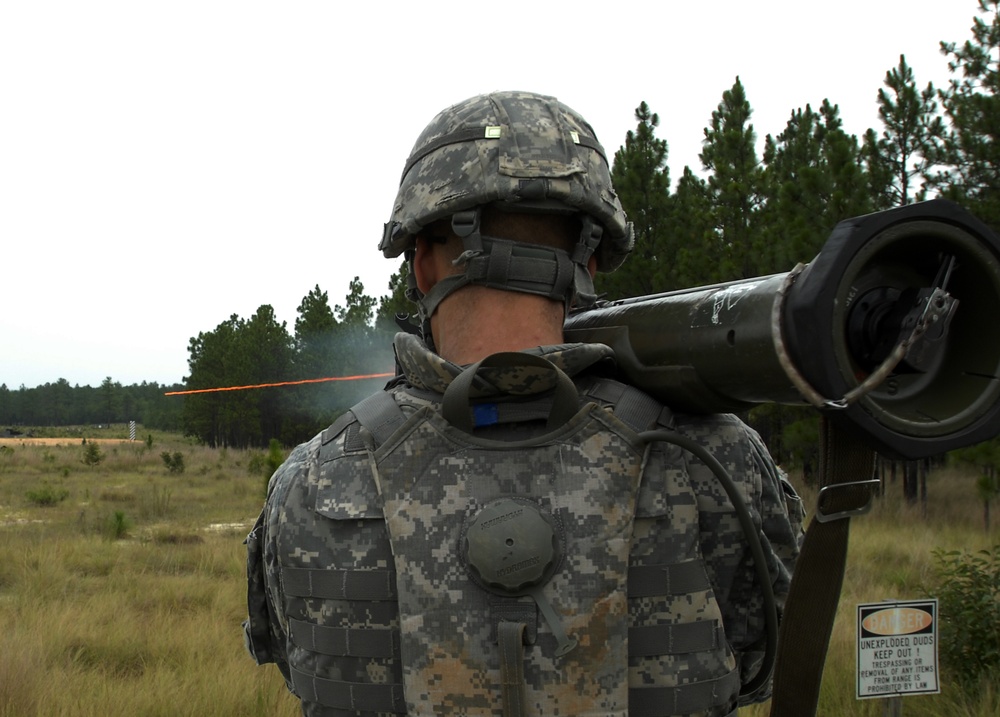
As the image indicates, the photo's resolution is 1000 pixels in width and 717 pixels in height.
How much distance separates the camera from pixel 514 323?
1633 mm

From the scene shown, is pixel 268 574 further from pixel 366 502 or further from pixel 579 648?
pixel 579 648

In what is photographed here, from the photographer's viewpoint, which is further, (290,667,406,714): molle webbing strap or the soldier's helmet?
the soldier's helmet

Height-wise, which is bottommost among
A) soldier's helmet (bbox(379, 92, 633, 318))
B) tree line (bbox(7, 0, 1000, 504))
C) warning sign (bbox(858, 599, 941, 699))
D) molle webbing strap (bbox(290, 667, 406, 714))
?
warning sign (bbox(858, 599, 941, 699))

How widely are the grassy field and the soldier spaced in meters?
3.35

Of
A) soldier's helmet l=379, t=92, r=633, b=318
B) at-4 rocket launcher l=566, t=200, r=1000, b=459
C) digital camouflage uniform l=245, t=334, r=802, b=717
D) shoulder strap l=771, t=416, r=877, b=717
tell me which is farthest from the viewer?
soldier's helmet l=379, t=92, r=633, b=318

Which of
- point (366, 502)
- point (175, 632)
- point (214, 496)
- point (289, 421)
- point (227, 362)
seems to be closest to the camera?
point (366, 502)

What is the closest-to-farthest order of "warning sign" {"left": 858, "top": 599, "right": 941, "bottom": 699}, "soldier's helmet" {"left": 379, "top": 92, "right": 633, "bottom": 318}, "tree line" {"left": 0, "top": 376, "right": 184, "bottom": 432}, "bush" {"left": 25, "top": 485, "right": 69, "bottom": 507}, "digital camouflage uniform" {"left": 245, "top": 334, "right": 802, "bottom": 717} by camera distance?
1. "digital camouflage uniform" {"left": 245, "top": 334, "right": 802, "bottom": 717}
2. "soldier's helmet" {"left": 379, "top": 92, "right": 633, "bottom": 318}
3. "warning sign" {"left": 858, "top": 599, "right": 941, "bottom": 699}
4. "bush" {"left": 25, "top": 485, "right": 69, "bottom": 507}
5. "tree line" {"left": 0, "top": 376, "right": 184, "bottom": 432}

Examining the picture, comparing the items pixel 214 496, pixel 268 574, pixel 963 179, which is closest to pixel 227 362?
pixel 214 496

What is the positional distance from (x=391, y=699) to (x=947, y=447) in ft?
3.32

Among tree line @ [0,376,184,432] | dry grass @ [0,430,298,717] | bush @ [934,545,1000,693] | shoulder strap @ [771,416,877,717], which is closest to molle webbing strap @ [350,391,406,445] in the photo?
shoulder strap @ [771,416,877,717]

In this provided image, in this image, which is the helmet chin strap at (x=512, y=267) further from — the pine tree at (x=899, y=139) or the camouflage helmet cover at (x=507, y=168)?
the pine tree at (x=899, y=139)

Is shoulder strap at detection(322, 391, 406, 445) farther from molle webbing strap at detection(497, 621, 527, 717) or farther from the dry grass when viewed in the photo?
the dry grass

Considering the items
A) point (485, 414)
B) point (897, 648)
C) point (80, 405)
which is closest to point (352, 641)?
point (485, 414)

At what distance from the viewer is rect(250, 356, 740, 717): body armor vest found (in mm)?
1410
